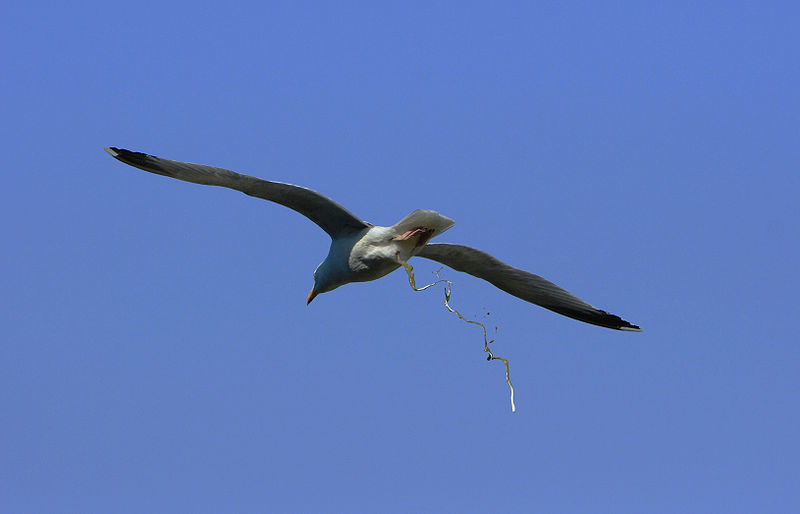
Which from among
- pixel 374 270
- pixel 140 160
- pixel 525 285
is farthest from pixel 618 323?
pixel 140 160

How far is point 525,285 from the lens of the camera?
1227 cm

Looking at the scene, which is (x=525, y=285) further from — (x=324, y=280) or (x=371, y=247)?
(x=324, y=280)

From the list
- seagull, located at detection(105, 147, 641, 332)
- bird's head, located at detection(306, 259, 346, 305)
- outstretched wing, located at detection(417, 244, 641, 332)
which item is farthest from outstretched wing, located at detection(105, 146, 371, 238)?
outstretched wing, located at detection(417, 244, 641, 332)

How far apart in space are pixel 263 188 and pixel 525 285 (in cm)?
328

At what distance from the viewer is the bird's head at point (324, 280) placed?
11578mm

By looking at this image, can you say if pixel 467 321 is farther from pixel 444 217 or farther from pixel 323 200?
pixel 323 200

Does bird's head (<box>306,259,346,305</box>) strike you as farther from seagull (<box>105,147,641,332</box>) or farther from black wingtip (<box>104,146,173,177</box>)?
black wingtip (<box>104,146,173,177</box>)

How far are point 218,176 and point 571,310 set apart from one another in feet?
14.0

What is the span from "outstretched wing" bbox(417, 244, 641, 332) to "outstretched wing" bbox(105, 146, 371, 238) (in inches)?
44.0

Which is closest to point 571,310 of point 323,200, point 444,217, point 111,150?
point 444,217

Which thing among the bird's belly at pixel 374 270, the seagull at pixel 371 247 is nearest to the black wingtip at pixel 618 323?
the seagull at pixel 371 247

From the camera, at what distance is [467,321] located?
11.0m

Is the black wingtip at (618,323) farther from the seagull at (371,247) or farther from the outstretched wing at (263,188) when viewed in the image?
the outstretched wing at (263,188)

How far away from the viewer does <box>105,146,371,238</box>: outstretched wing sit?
34.7 ft
